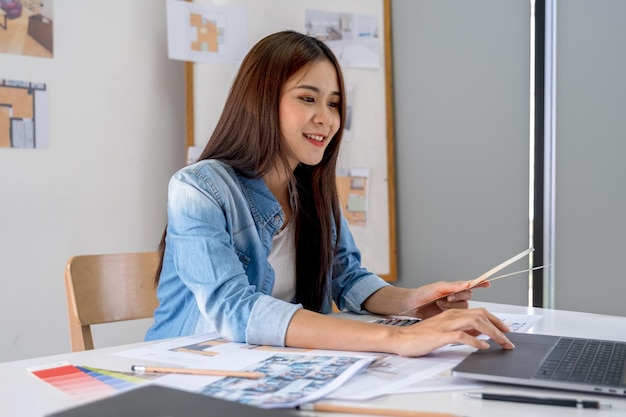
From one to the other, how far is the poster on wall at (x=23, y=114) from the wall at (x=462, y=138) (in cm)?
140

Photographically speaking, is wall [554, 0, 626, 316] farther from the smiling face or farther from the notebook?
the notebook

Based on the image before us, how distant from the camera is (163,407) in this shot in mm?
646

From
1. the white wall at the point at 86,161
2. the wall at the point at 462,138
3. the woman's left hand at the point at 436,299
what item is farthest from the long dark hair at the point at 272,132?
the wall at the point at 462,138

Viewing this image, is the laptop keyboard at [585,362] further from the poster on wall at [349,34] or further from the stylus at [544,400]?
the poster on wall at [349,34]

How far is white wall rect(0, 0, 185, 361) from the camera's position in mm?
2328

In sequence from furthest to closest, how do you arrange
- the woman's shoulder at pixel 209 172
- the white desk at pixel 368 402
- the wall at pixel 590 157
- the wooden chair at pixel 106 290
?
1. the wall at pixel 590 157
2. the wooden chair at pixel 106 290
3. the woman's shoulder at pixel 209 172
4. the white desk at pixel 368 402

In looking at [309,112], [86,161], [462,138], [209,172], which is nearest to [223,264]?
[209,172]

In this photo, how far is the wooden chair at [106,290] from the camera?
1.52m

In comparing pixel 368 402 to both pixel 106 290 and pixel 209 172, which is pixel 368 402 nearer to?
pixel 209 172

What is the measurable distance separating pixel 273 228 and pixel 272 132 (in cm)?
21

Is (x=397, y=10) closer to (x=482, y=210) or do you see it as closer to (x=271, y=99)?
(x=482, y=210)

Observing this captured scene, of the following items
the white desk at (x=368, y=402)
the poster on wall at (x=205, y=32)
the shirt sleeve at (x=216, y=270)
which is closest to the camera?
the white desk at (x=368, y=402)

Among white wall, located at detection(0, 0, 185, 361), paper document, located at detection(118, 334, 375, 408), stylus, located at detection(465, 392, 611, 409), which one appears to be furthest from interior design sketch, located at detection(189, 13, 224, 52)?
stylus, located at detection(465, 392, 611, 409)

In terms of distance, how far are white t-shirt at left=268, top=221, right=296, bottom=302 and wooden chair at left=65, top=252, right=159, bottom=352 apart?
33 centimetres
